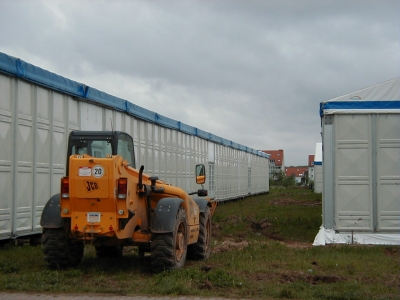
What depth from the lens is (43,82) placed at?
13391 mm

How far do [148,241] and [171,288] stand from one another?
1471 millimetres

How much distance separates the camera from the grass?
26.7 ft

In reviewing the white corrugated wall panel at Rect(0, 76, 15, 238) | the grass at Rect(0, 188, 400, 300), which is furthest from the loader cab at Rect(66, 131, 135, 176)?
the white corrugated wall panel at Rect(0, 76, 15, 238)

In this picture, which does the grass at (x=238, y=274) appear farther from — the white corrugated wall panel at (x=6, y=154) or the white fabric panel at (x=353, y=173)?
the white fabric panel at (x=353, y=173)

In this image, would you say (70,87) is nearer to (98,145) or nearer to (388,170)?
(98,145)

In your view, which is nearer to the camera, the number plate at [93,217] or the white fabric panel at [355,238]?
the number plate at [93,217]

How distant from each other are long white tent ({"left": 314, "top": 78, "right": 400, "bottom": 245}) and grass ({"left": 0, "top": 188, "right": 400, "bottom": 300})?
2.91 ft

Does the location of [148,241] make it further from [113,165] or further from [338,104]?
[338,104]

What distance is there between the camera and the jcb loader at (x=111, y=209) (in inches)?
340

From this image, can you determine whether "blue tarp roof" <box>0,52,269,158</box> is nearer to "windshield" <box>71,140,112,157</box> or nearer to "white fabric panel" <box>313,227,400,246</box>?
"windshield" <box>71,140,112,157</box>

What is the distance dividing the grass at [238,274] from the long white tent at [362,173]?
0.89m

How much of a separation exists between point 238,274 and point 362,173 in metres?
6.26

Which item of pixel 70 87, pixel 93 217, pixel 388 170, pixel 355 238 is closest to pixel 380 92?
pixel 388 170

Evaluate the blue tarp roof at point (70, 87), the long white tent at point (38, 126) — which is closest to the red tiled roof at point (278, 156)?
the blue tarp roof at point (70, 87)
